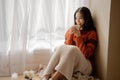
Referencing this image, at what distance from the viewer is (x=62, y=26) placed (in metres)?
2.67

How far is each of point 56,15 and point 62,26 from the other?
155mm

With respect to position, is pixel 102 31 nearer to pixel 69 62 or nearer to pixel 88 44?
pixel 88 44

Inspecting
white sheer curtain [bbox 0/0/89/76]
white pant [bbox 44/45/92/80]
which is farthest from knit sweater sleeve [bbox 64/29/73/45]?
white pant [bbox 44/45/92/80]

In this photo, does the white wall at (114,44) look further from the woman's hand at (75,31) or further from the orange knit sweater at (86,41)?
the woman's hand at (75,31)

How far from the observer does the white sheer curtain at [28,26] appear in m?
2.52

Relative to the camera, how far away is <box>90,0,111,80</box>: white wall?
2214mm

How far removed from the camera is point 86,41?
249 centimetres

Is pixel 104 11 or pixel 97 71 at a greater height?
pixel 104 11

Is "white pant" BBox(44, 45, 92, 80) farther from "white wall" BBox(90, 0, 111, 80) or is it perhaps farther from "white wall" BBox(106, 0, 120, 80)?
"white wall" BBox(106, 0, 120, 80)

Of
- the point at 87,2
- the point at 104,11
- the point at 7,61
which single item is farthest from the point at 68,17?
the point at 7,61

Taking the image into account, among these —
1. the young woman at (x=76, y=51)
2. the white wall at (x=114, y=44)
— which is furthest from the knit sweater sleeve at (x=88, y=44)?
the white wall at (x=114, y=44)

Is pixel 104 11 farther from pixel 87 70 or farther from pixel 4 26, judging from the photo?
pixel 4 26

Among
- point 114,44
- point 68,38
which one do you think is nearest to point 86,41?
point 68,38

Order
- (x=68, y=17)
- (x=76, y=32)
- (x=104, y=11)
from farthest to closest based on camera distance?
(x=68, y=17), (x=76, y=32), (x=104, y=11)
